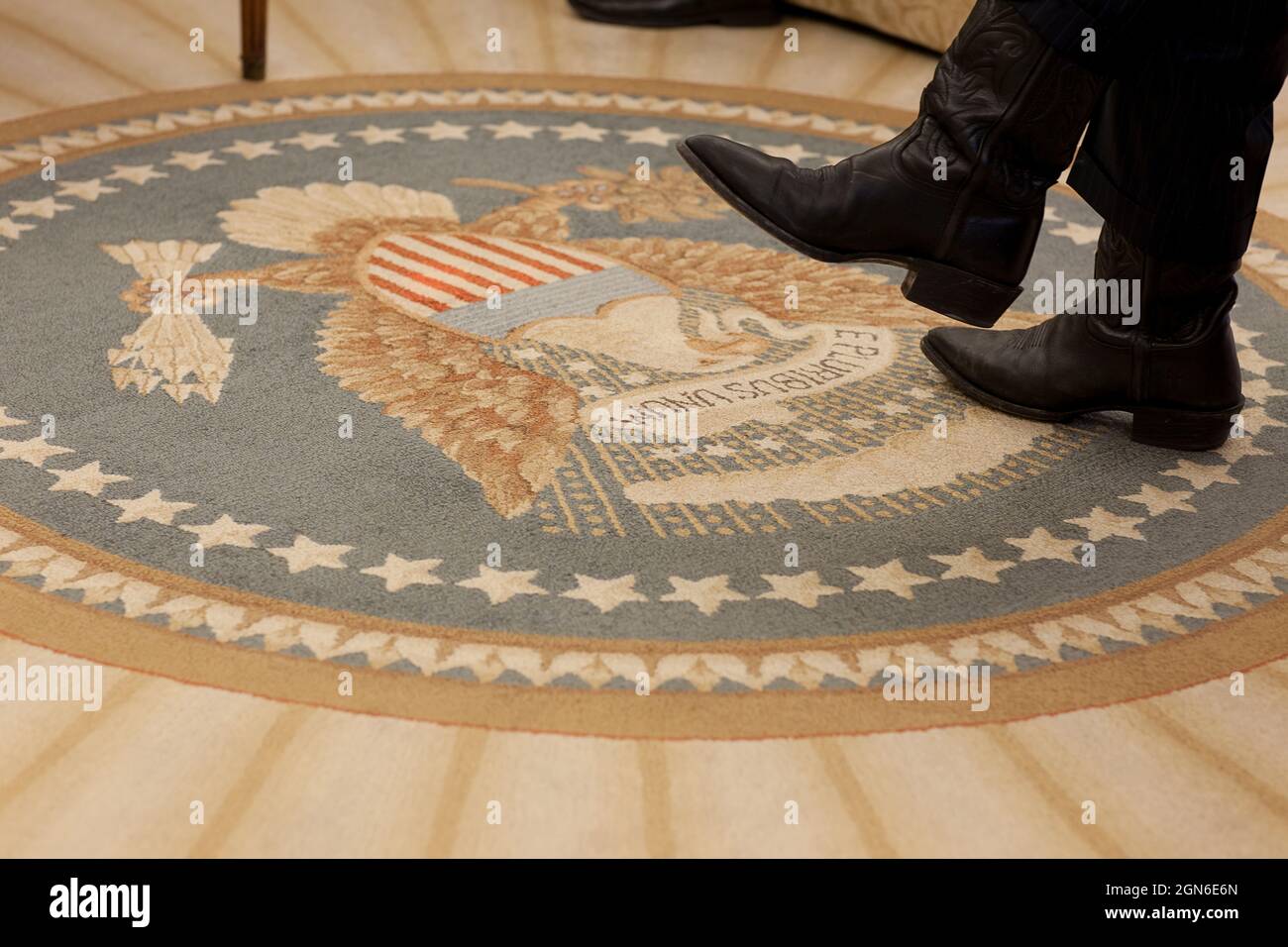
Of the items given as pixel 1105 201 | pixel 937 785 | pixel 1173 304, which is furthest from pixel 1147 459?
pixel 937 785

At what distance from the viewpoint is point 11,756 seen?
113 centimetres

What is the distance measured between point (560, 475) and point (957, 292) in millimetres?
462

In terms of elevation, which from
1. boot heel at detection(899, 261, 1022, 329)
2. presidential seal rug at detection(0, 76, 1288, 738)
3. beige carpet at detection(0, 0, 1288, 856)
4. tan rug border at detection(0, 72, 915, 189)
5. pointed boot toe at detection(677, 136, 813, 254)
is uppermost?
tan rug border at detection(0, 72, 915, 189)

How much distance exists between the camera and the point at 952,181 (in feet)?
4.85

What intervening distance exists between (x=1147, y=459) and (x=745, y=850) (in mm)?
842

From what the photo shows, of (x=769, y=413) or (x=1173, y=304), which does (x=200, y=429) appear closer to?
(x=769, y=413)

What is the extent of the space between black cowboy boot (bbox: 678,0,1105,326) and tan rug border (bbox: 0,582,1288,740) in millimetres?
445

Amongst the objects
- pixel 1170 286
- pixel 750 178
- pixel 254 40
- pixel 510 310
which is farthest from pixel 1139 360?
pixel 254 40

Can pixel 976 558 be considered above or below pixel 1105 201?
below

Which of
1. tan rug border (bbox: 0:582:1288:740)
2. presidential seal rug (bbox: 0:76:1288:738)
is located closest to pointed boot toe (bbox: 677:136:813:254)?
presidential seal rug (bbox: 0:76:1288:738)

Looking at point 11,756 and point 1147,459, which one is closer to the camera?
point 11,756

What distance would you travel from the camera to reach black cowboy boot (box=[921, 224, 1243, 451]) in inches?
64.6

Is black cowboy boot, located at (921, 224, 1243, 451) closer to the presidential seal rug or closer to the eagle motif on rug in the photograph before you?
the presidential seal rug

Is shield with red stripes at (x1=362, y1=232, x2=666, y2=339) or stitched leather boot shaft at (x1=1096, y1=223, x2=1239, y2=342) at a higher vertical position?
stitched leather boot shaft at (x1=1096, y1=223, x2=1239, y2=342)
